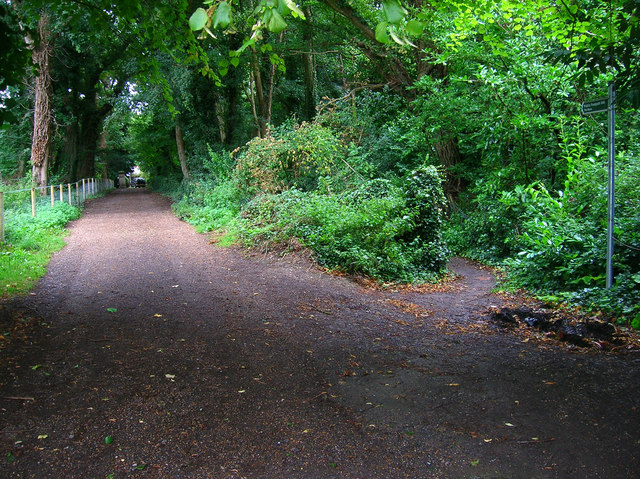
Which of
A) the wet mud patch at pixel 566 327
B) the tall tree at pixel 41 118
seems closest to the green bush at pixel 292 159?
the wet mud patch at pixel 566 327

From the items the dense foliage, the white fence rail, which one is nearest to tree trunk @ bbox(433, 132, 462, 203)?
the dense foliage

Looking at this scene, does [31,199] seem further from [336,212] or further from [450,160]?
[450,160]

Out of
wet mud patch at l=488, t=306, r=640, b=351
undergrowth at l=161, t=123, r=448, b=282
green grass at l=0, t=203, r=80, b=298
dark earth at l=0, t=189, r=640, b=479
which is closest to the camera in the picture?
dark earth at l=0, t=189, r=640, b=479

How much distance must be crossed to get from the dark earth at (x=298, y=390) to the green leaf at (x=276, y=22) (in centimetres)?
254

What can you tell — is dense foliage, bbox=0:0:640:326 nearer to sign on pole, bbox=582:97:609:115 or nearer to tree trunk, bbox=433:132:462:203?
tree trunk, bbox=433:132:462:203

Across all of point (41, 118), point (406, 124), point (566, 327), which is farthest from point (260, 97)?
point (566, 327)

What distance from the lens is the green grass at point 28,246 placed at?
801 centimetres

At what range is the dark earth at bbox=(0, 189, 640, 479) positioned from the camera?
3107 mm

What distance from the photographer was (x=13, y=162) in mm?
29141

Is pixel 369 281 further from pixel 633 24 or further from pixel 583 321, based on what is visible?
pixel 633 24

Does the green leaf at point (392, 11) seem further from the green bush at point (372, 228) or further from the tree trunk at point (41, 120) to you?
the tree trunk at point (41, 120)

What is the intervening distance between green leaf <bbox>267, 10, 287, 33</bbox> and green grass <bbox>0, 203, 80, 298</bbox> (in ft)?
21.6

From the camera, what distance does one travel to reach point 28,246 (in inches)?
450

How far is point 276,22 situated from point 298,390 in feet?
9.77
